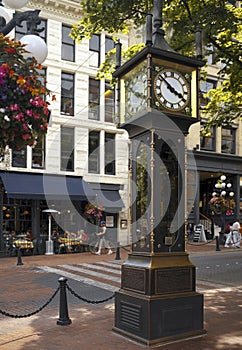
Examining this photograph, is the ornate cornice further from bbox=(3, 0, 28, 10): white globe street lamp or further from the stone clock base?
the stone clock base

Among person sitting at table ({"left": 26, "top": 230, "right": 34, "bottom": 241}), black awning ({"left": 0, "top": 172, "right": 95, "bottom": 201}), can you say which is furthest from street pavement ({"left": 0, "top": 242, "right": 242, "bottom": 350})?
person sitting at table ({"left": 26, "top": 230, "right": 34, "bottom": 241})

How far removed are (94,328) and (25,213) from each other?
1585cm

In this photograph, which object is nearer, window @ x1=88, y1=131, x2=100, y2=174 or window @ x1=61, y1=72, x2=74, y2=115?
window @ x1=61, y1=72, x2=74, y2=115

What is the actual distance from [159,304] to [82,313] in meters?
2.64

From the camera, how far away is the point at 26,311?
843 centimetres

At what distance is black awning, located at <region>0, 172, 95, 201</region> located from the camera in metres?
20.2

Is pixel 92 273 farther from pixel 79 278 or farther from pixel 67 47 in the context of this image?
pixel 67 47

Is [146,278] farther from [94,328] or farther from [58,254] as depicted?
[58,254]

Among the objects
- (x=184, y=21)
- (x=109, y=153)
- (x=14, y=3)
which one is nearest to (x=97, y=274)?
(x=184, y=21)

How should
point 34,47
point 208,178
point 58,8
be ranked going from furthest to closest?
1. point 208,178
2. point 58,8
3. point 34,47

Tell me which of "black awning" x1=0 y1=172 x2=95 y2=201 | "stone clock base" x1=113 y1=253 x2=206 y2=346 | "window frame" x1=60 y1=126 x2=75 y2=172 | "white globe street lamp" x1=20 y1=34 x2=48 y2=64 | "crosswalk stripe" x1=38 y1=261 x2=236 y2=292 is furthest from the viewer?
"window frame" x1=60 y1=126 x2=75 y2=172

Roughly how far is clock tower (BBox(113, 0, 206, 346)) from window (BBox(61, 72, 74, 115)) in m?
17.1

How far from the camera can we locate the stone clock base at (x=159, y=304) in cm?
584

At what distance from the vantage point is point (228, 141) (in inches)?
1205
